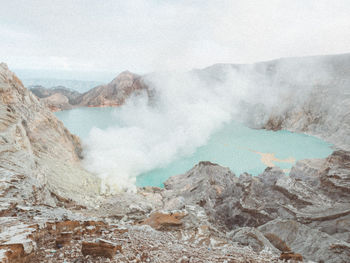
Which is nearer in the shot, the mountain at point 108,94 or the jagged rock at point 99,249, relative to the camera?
the jagged rock at point 99,249

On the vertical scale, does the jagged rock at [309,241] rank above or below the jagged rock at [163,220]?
below

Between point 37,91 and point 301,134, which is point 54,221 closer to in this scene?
point 301,134

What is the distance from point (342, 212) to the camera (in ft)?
22.2

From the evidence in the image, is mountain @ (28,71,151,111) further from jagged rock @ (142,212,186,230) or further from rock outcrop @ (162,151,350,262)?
jagged rock @ (142,212,186,230)

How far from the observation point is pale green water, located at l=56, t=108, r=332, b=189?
21.3m

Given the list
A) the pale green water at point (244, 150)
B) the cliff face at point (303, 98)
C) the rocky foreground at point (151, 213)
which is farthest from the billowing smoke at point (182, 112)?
the rocky foreground at point (151, 213)

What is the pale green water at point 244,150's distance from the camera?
21.3 meters

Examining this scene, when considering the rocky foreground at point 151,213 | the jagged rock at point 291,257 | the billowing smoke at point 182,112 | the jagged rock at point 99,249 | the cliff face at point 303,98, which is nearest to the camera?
the jagged rock at point 99,249

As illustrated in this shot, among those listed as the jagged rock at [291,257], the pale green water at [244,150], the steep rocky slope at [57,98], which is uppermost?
the steep rocky slope at [57,98]

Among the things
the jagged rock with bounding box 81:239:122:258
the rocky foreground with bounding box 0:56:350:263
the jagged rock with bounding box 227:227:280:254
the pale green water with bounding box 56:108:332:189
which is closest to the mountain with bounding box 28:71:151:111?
the pale green water with bounding box 56:108:332:189

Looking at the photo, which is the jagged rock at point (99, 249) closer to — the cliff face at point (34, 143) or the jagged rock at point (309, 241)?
the cliff face at point (34, 143)

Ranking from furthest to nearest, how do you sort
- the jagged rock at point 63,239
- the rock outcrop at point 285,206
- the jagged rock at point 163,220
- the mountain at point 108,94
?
the mountain at point 108,94 < the jagged rock at point 163,220 < the rock outcrop at point 285,206 < the jagged rock at point 63,239

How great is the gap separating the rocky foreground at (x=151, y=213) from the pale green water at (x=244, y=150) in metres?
5.13

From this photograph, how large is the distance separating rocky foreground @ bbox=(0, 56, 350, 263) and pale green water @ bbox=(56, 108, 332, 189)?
202 inches
